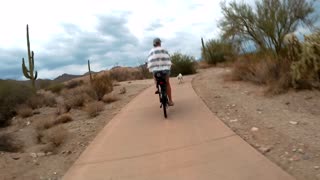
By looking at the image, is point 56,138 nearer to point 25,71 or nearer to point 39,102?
point 39,102

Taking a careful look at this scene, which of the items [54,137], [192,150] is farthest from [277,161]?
[54,137]

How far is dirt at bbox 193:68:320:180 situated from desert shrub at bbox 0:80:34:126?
987 centimetres

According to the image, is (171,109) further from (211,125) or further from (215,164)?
(215,164)

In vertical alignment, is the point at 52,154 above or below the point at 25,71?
below

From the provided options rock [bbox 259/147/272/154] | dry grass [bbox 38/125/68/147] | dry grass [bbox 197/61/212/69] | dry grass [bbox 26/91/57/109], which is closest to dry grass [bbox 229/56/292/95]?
rock [bbox 259/147/272/154]

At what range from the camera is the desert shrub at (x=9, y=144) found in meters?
12.2

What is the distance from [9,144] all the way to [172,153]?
246 inches

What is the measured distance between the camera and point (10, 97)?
77.8ft

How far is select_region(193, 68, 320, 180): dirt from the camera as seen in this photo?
769 centimetres

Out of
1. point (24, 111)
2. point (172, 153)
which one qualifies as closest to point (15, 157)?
point (172, 153)

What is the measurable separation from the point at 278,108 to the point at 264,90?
235 cm

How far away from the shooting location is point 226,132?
991 centimetres

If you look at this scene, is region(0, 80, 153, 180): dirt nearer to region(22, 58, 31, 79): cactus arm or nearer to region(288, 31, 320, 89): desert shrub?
region(288, 31, 320, 89): desert shrub

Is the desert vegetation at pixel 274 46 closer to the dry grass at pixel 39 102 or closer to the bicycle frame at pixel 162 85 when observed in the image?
the bicycle frame at pixel 162 85
